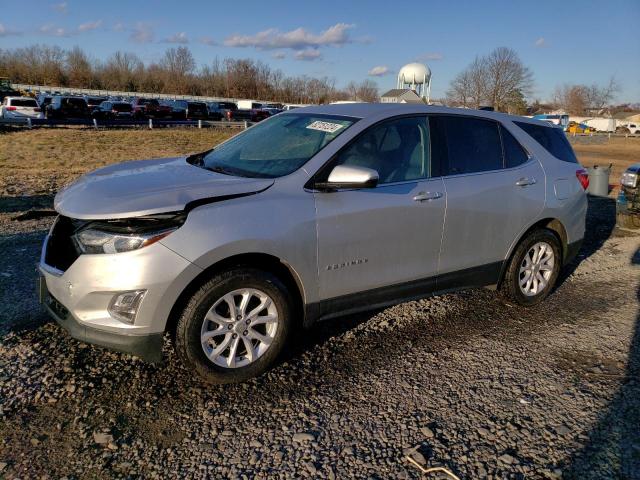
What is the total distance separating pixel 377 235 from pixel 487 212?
1.17 m

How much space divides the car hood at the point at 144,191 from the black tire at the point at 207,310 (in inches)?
20.3

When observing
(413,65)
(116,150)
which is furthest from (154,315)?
(413,65)

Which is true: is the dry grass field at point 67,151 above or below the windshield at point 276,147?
below

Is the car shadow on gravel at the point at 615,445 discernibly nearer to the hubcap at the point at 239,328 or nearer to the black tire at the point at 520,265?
the black tire at the point at 520,265

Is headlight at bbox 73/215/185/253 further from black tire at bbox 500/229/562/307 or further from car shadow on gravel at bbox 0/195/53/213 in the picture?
car shadow on gravel at bbox 0/195/53/213

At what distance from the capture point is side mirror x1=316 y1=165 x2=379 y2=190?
3309 mm

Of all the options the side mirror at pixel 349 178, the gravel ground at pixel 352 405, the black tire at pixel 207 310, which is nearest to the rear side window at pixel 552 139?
the gravel ground at pixel 352 405

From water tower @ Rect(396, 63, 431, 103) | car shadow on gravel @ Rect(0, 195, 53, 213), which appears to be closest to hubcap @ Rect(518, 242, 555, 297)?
car shadow on gravel @ Rect(0, 195, 53, 213)

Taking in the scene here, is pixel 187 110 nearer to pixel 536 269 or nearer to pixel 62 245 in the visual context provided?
pixel 536 269

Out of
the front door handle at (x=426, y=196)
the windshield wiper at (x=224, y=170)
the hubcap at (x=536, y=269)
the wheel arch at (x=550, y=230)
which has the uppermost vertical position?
the windshield wiper at (x=224, y=170)

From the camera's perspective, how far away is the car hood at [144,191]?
2945 mm

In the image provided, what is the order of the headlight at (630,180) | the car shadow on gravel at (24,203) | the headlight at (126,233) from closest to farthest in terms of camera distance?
the headlight at (126,233) < the headlight at (630,180) < the car shadow on gravel at (24,203)

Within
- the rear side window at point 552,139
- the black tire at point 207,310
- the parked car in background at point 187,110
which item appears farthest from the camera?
the parked car in background at point 187,110

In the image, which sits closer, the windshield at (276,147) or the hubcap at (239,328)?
the hubcap at (239,328)
